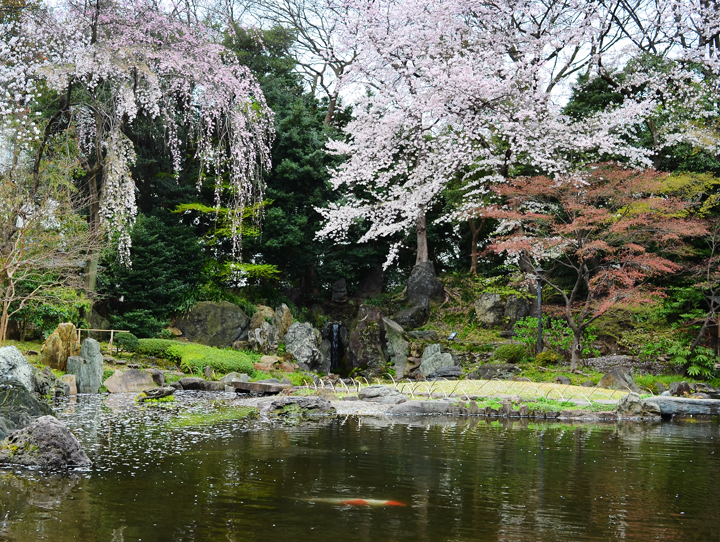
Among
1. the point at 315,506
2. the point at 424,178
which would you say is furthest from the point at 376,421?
the point at 424,178

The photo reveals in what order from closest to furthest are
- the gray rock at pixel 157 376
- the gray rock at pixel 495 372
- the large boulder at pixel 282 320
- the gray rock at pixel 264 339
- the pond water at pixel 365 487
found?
the pond water at pixel 365 487
the gray rock at pixel 157 376
the gray rock at pixel 495 372
the gray rock at pixel 264 339
the large boulder at pixel 282 320

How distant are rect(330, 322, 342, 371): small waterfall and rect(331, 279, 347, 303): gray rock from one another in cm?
317

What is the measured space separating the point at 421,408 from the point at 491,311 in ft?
29.1

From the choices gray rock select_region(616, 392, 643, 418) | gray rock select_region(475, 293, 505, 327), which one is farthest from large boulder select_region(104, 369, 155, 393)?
gray rock select_region(475, 293, 505, 327)

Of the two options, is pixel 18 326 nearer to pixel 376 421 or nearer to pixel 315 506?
pixel 376 421

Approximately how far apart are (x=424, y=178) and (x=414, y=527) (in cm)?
1382

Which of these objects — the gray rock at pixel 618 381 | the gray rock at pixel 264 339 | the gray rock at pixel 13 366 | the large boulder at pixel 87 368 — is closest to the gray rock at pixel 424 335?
the gray rock at pixel 264 339

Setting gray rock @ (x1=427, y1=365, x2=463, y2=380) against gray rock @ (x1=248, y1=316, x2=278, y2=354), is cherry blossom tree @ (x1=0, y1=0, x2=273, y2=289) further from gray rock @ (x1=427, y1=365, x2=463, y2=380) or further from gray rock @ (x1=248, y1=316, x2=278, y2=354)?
gray rock @ (x1=427, y1=365, x2=463, y2=380)

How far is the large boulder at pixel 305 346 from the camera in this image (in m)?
16.9

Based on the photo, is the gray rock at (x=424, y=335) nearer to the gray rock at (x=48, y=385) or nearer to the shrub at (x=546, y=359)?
A: the shrub at (x=546, y=359)

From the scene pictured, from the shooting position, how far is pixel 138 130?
19.6m

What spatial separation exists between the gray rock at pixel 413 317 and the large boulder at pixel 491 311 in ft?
5.53

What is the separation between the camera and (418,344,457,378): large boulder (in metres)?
15.1

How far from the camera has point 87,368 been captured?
38.7ft
